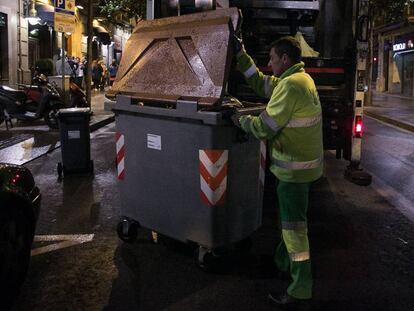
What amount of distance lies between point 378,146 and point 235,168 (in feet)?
28.8

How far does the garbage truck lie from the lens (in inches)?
291

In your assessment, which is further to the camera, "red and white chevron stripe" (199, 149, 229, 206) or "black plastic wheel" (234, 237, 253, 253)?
"black plastic wheel" (234, 237, 253, 253)

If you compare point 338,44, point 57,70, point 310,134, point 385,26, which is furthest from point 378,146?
point 385,26

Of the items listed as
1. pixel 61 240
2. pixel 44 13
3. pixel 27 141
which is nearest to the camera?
pixel 61 240

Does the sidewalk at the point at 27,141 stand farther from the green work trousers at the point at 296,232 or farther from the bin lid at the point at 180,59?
the green work trousers at the point at 296,232

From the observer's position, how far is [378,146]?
1234 centimetres

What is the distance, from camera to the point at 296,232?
12.7 feet

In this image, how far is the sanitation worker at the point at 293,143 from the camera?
146 inches

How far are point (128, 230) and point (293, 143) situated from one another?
1.96 m

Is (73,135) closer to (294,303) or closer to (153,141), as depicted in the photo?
(153,141)

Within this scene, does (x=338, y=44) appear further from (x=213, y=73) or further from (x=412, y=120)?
(x=412, y=120)

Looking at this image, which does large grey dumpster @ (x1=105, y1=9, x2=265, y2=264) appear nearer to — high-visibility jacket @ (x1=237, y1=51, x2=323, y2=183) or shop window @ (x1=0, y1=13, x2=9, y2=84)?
high-visibility jacket @ (x1=237, y1=51, x2=323, y2=183)

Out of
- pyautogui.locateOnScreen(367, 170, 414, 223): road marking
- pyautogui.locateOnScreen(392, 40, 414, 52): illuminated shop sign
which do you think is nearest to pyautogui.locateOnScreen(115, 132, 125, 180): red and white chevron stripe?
pyautogui.locateOnScreen(367, 170, 414, 223): road marking

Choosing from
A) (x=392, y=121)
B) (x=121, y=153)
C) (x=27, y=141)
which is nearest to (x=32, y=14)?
(x=27, y=141)
